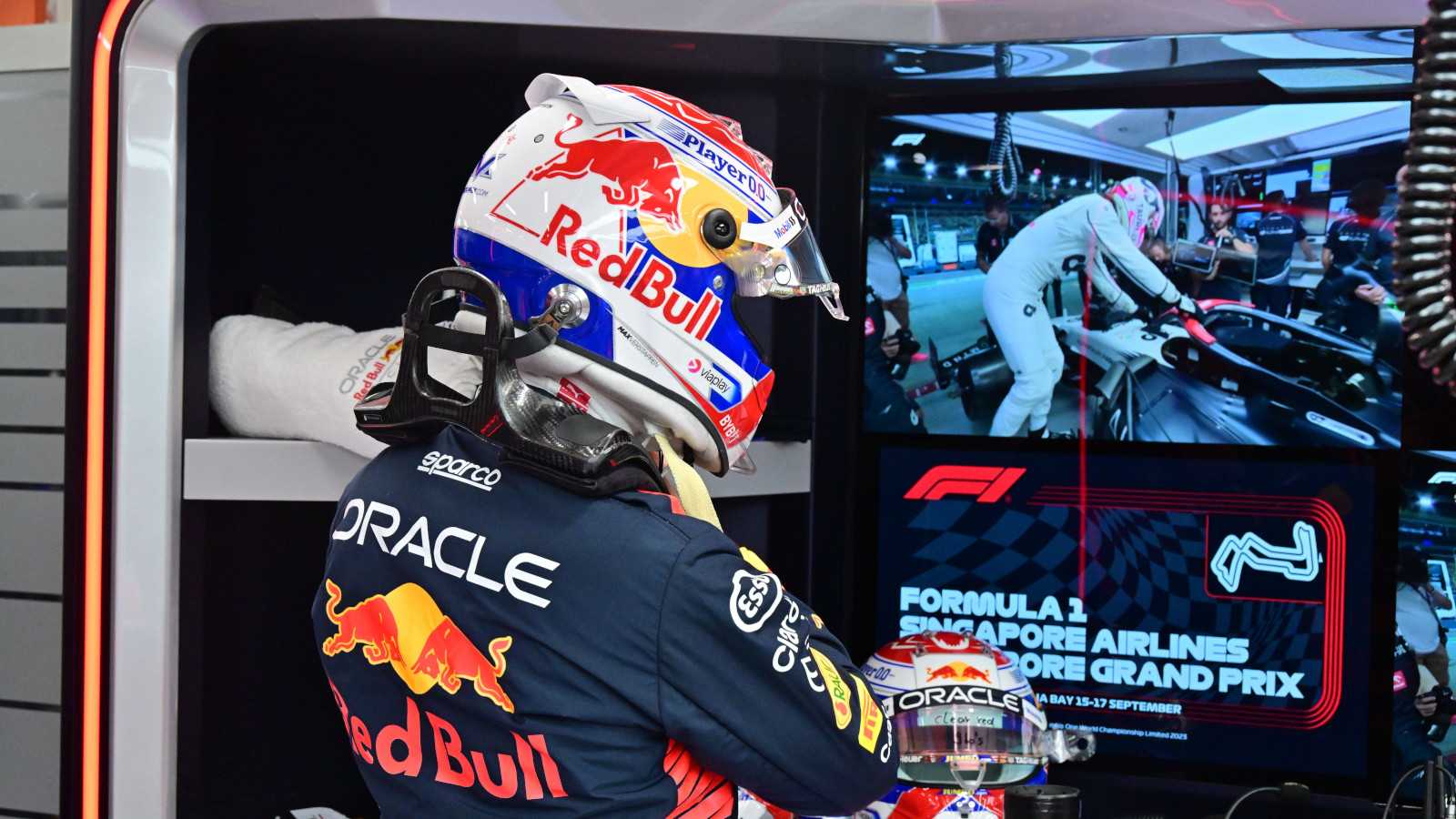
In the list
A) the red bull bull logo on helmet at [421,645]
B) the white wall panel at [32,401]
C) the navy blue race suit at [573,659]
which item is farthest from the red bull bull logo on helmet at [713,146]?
the white wall panel at [32,401]

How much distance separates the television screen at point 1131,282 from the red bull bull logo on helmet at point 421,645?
119cm

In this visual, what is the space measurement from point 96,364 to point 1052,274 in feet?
4.69

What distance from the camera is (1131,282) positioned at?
1.91 m

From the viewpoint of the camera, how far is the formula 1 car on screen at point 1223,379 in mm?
1803

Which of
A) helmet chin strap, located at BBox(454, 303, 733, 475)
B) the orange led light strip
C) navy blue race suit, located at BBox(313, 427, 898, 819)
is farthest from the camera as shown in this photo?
the orange led light strip

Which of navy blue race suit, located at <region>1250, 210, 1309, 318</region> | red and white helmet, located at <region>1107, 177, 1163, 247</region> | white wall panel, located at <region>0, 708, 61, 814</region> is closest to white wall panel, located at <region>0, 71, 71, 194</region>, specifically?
white wall panel, located at <region>0, 708, 61, 814</region>

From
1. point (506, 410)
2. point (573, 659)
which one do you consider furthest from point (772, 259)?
point (573, 659)

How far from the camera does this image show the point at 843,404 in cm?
209

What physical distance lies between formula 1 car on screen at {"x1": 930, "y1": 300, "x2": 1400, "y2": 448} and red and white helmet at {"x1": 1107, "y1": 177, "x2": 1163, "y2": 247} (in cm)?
15

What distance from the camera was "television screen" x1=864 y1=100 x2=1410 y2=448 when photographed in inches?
71.3

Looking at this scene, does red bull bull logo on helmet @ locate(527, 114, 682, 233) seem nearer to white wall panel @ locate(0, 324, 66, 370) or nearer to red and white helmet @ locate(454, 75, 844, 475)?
red and white helmet @ locate(454, 75, 844, 475)

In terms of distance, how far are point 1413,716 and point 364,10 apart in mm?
1797

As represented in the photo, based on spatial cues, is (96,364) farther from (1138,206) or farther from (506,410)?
(1138,206)

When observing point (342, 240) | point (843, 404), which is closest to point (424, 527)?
point (342, 240)
